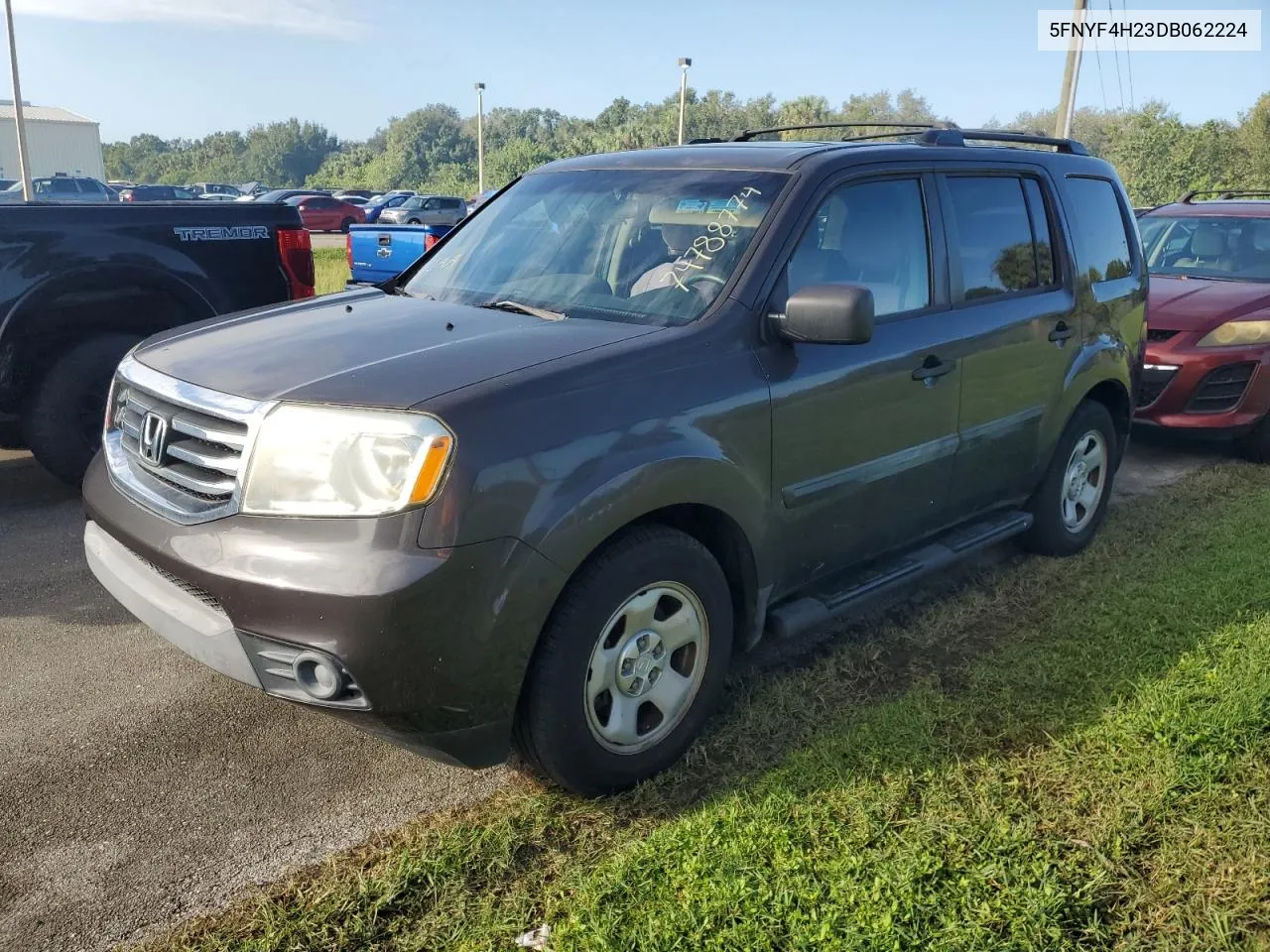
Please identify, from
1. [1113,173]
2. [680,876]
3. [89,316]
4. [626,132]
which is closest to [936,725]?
[680,876]

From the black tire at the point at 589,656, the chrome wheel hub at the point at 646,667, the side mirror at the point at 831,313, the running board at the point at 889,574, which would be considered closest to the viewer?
the black tire at the point at 589,656

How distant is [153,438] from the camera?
2955 mm

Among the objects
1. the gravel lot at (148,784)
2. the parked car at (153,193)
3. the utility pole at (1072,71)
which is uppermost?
the utility pole at (1072,71)

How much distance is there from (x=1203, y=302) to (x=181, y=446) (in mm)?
6783

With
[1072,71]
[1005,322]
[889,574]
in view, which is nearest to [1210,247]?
[1005,322]

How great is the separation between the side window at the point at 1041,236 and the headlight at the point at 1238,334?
2903 millimetres

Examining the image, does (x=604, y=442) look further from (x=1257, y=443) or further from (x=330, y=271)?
(x=330, y=271)

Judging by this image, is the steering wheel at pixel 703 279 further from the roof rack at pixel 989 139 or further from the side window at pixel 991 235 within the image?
the roof rack at pixel 989 139

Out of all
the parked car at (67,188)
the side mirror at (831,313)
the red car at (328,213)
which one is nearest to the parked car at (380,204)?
the red car at (328,213)

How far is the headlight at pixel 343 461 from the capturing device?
2.46 metres

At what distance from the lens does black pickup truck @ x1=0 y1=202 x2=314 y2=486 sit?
5.16 metres

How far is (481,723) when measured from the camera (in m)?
2.60

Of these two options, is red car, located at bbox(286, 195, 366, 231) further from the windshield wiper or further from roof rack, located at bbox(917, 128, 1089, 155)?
the windshield wiper

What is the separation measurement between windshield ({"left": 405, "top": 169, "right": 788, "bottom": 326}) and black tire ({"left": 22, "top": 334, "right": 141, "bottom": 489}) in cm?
235
